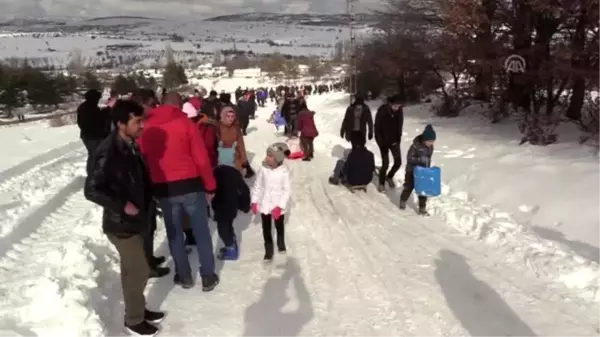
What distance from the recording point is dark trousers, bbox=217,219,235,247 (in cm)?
619

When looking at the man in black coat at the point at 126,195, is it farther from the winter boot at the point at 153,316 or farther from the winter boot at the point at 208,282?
the winter boot at the point at 208,282

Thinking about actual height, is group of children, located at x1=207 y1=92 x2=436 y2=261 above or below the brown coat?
below

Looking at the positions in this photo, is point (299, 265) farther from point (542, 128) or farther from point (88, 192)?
point (542, 128)

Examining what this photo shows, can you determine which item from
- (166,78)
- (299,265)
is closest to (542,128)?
(299,265)

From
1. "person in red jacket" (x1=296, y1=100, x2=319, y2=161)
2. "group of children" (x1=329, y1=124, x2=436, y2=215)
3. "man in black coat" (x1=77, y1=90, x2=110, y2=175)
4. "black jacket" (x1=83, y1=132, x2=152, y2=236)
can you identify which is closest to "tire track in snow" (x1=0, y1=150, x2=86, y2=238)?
"man in black coat" (x1=77, y1=90, x2=110, y2=175)

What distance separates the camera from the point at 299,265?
19.8 feet

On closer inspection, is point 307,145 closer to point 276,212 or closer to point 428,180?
point 428,180

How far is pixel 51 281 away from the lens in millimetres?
4727

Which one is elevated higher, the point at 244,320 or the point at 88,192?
the point at 88,192

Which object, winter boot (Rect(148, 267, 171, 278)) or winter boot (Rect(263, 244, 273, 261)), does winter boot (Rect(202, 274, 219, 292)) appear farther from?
winter boot (Rect(263, 244, 273, 261))

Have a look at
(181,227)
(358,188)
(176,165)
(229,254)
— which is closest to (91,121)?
(229,254)

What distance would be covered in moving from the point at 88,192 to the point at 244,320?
1755mm

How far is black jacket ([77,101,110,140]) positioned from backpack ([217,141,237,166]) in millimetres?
2800

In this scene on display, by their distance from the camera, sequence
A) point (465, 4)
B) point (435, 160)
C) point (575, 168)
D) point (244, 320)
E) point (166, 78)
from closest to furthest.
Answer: point (244, 320), point (575, 168), point (435, 160), point (465, 4), point (166, 78)
